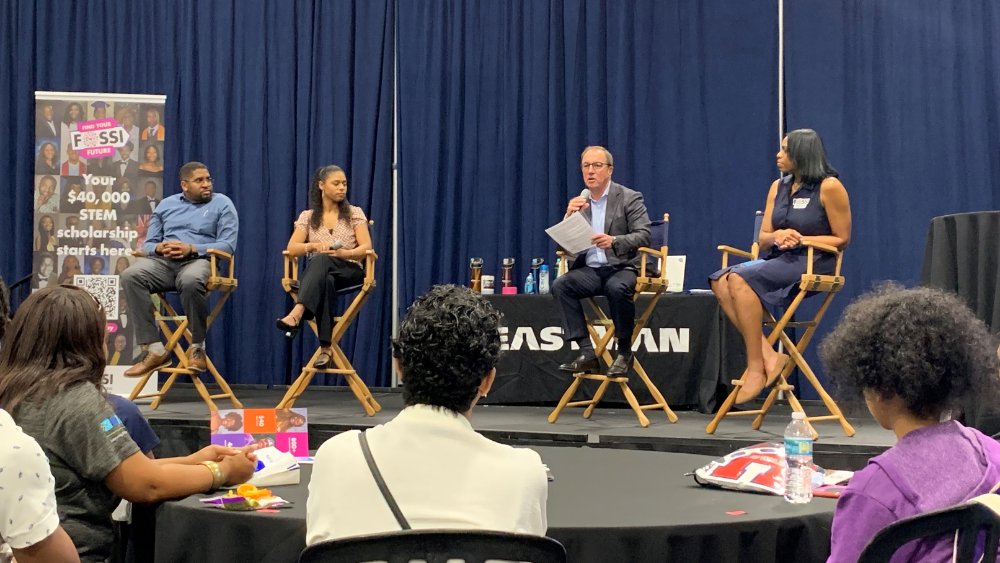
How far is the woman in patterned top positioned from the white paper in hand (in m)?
1.00

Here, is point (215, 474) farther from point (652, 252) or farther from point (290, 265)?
point (290, 265)

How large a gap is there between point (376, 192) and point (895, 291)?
466 cm

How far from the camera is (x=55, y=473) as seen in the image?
180 cm

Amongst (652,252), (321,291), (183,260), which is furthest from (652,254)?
(183,260)

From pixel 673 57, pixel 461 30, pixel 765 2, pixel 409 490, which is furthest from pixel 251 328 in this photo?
pixel 409 490

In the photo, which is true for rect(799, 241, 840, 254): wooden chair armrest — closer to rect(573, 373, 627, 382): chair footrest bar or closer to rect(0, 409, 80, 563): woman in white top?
rect(573, 373, 627, 382): chair footrest bar

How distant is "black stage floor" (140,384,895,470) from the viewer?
3614 millimetres

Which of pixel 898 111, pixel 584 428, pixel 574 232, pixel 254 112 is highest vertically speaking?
pixel 254 112

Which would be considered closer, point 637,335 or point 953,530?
point 953,530

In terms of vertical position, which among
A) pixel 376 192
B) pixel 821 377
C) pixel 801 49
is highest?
pixel 801 49

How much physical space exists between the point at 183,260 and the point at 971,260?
11.5 ft

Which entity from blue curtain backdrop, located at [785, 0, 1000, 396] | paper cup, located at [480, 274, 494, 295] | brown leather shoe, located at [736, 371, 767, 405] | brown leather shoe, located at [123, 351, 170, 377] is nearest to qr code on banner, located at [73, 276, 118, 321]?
brown leather shoe, located at [123, 351, 170, 377]

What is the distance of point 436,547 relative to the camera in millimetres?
1046

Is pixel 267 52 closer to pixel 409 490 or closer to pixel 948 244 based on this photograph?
pixel 948 244
